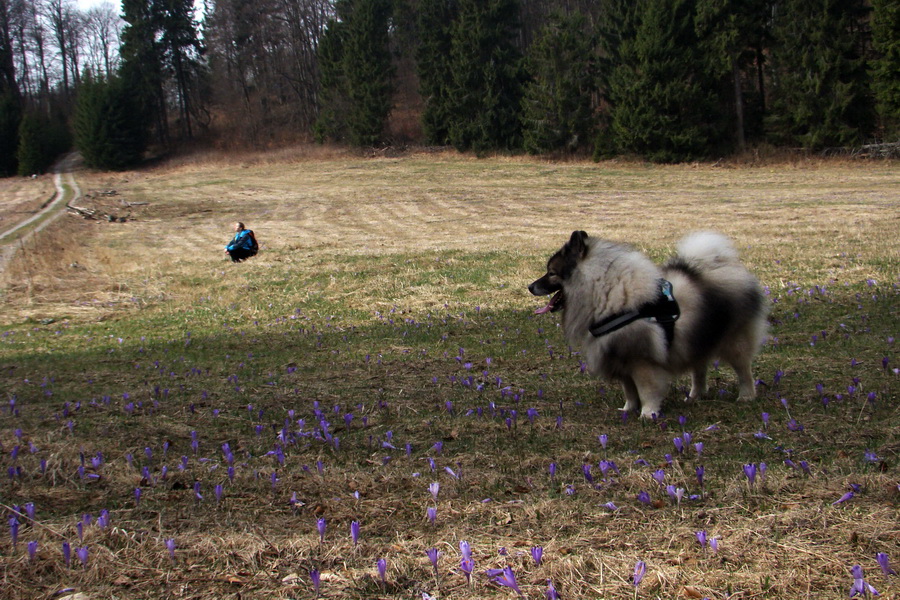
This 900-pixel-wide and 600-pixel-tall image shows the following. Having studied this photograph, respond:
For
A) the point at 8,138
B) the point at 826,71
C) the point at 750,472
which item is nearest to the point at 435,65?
the point at 826,71

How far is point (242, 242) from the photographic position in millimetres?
22234

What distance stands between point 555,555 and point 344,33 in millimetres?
69674

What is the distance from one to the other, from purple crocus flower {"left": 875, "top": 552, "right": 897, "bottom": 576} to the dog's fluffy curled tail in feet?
11.9

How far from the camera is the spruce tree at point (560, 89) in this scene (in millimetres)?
50125

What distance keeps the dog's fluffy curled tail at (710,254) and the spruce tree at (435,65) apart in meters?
55.1

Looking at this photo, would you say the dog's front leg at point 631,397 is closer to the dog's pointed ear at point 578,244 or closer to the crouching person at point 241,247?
the dog's pointed ear at point 578,244

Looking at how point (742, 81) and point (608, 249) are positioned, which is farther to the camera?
point (742, 81)

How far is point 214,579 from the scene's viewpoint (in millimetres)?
3305

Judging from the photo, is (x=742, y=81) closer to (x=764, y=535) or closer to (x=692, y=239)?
(x=692, y=239)

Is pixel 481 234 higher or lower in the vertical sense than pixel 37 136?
lower

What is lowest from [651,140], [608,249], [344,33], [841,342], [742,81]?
[841,342]

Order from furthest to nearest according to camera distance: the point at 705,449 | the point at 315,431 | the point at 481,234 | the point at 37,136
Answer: the point at 37,136 → the point at 481,234 → the point at 315,431 → the point at 705,449

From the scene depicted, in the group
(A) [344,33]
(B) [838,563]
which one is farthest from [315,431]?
(A) [344,33]

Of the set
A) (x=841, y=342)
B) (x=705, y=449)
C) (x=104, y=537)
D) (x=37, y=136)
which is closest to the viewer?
(x=104, y=537)
